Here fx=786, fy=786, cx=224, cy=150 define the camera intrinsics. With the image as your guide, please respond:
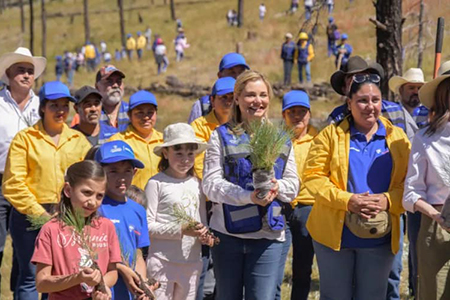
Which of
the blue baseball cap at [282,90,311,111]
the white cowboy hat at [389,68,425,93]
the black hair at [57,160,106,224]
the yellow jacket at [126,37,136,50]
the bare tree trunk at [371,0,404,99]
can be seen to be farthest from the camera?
the yellow jacket at [126,37,136,50]

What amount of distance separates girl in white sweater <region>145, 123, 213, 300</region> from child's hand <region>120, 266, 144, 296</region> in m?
0.92

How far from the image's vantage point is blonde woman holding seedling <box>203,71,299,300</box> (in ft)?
18.1

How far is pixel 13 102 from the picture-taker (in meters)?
7.30

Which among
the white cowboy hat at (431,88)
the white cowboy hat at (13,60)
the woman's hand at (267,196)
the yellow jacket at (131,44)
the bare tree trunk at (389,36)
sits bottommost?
the woman's hand at (267,196)

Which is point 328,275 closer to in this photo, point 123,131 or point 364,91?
point 364,91

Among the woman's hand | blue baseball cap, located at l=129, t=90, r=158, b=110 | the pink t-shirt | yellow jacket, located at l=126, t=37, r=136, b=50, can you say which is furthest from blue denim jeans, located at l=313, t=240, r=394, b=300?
yellow jacket, located at l=126, t=37, r=136, b=50

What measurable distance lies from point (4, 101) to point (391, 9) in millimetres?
4421

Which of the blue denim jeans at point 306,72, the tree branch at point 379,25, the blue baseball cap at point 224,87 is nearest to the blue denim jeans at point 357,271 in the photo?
the blue baseball cap at point 224,87

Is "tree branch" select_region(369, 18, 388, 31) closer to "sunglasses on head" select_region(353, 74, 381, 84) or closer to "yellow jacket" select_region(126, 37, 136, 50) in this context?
"sunglasses on head" select_region(353, 74, 381, 84)

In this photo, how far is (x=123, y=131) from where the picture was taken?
22.2 feet

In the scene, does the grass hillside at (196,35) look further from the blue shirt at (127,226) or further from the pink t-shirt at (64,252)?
the pink t-shirt at (64,252)

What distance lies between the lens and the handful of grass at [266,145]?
16.7 ft

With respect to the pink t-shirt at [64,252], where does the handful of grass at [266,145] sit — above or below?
above

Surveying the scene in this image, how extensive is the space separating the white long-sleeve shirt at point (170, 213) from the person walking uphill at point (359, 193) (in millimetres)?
910
